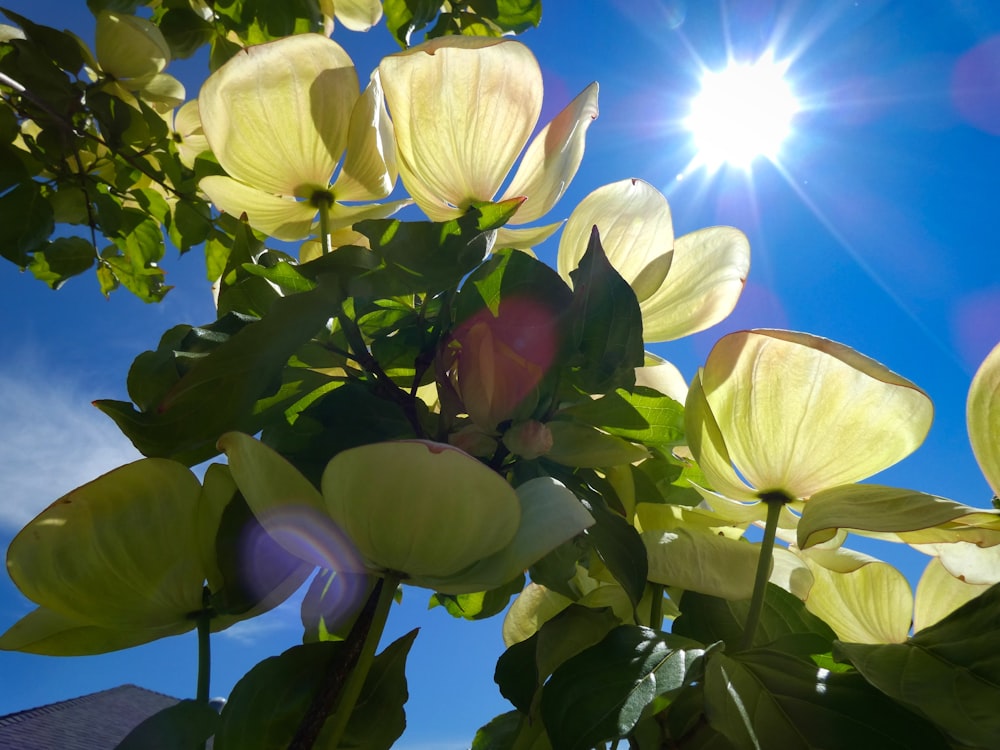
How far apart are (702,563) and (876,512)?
8 centimetres

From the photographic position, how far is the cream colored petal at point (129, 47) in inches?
37.2

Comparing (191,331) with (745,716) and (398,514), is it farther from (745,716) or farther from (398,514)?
(745,716)

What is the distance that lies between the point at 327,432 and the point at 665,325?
0.60 ft

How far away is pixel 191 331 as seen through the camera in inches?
12.0

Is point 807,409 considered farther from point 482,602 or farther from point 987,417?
point 482,602

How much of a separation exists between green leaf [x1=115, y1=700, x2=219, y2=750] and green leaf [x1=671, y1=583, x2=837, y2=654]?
8.3 inches

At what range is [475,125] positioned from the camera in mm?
358

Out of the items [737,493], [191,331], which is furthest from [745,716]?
[191,331]

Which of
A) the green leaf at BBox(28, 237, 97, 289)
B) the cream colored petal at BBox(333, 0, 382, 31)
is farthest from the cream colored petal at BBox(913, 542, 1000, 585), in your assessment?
the green leaf at BBox(28, 237, 97, 289)

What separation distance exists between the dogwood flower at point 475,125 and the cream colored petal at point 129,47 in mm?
760

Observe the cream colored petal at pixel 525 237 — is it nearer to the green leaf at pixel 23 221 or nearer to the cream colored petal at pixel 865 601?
the cream colored petal at pixel 865 601

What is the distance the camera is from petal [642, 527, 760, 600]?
33cm

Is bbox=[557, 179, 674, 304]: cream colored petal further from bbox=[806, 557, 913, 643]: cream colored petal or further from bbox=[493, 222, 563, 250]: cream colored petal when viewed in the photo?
bbox=[806, 557, 913, 643]: cream colored petal

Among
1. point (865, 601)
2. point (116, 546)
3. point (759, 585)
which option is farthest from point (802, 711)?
point (116, 546)
